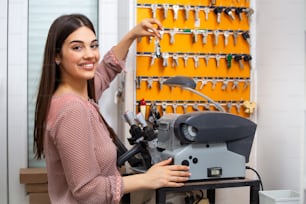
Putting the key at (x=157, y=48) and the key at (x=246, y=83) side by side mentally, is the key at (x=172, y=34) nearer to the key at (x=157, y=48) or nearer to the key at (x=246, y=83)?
the key at (x=157, y=48)

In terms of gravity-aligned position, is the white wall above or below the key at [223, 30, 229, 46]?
below

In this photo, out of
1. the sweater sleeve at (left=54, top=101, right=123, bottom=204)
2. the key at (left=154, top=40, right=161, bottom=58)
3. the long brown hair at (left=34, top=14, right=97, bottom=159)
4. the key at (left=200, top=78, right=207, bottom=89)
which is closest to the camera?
the sweater sleeve at (left=54, top=101, right=123, bottom=204)

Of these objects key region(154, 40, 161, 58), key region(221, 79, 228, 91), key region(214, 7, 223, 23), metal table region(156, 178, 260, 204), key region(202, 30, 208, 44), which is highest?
key region(214, 7, 223, 23)

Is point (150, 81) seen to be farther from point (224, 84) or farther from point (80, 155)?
point (80, 155)

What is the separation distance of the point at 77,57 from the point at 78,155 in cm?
33

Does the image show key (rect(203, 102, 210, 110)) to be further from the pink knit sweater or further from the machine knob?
the pink knit sweater

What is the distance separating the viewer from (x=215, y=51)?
6.68 feet

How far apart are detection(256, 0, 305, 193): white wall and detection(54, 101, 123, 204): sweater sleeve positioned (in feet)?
2.97

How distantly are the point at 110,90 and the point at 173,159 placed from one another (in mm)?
814

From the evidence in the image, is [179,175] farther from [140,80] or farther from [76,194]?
[140,80]

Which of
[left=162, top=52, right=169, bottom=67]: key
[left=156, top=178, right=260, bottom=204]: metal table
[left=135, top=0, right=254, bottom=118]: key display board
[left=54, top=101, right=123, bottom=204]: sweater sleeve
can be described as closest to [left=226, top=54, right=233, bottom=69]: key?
[left=135, top=0, right=254, bottom=118]: key display board

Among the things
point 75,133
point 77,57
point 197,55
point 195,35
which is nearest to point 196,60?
point 197,55

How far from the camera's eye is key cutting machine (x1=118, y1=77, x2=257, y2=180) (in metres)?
1.39

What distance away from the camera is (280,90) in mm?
1843
